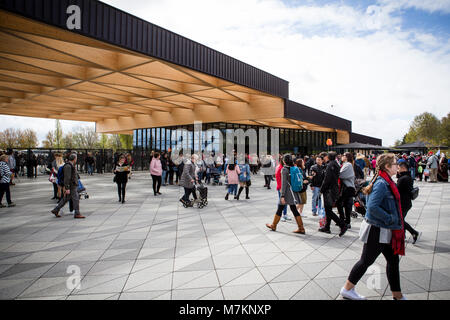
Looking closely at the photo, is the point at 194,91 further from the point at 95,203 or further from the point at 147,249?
the point at 147,249

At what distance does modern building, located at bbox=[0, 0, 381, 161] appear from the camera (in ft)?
24.8

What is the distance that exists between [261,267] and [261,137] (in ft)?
78.7

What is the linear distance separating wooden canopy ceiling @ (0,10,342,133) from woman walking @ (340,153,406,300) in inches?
358

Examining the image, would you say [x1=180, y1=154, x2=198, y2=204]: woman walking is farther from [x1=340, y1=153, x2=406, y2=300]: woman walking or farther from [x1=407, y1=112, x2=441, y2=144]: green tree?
[x1=407, y1=112, x2=441, y2=144]: green tree

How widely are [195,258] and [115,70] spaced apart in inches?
396

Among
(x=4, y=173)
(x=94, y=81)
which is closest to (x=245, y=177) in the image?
(x=4, y=173)

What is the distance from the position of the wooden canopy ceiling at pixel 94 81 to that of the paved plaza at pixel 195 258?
6.02 meters

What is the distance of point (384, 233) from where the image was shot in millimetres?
2873

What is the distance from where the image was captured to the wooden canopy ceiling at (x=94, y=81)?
29.0 ft

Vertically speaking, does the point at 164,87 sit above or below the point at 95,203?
above

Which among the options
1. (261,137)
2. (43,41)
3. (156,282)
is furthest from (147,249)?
(261,137)

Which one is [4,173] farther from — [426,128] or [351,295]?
[426,128]

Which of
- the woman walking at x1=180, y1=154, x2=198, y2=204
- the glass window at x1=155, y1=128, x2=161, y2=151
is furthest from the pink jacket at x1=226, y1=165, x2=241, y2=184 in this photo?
the glass window at x1=155, y1=128, x2=161, y2=151
